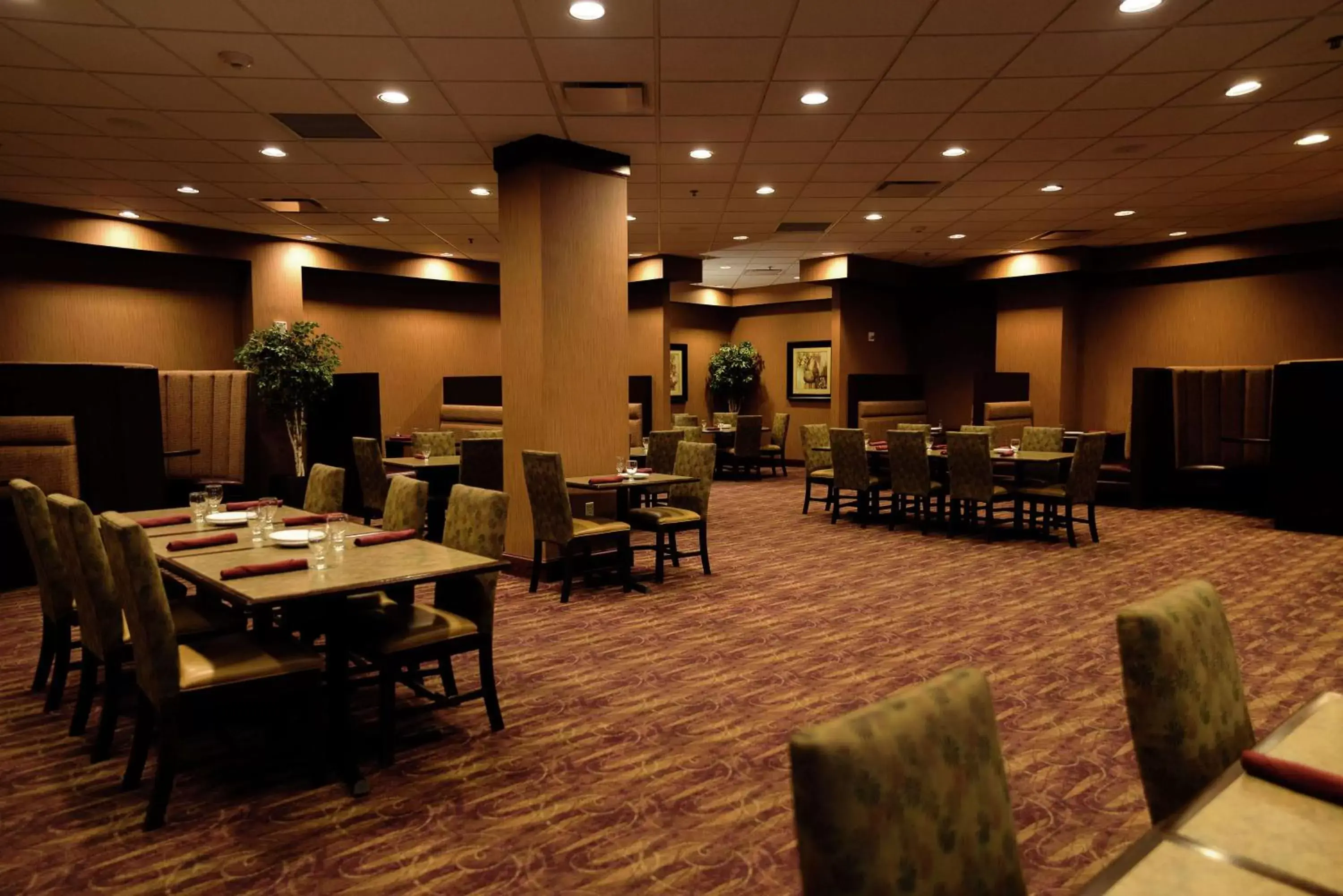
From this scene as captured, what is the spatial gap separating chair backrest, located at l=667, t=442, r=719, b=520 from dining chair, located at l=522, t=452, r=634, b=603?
26.9 inches

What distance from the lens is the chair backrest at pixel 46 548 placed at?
3311 millimetres

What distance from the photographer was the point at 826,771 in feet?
3.39

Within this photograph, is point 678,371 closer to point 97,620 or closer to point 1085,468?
point 1085,468

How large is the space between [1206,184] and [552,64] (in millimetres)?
6369

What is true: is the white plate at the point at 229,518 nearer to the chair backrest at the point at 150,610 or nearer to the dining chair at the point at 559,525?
the chair backrest at the point at 150,610

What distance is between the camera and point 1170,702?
1510 millimetres

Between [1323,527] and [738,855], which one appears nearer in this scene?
[738,855]

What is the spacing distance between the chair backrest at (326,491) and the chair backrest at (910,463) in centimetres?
485

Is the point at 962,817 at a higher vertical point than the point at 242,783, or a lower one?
higher

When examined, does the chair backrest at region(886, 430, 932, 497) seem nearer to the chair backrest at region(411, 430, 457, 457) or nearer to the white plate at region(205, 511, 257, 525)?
the chair backrest at region(411, 430, 457, 457)

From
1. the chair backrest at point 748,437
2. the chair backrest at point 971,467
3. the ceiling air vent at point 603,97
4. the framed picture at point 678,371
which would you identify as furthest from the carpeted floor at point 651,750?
the framed picture at point 678,371

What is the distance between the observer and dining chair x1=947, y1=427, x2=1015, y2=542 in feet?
23.5

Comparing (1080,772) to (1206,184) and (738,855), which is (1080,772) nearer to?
(738,855)

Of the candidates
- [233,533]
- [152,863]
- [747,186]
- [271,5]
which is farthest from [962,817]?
[747,186]
